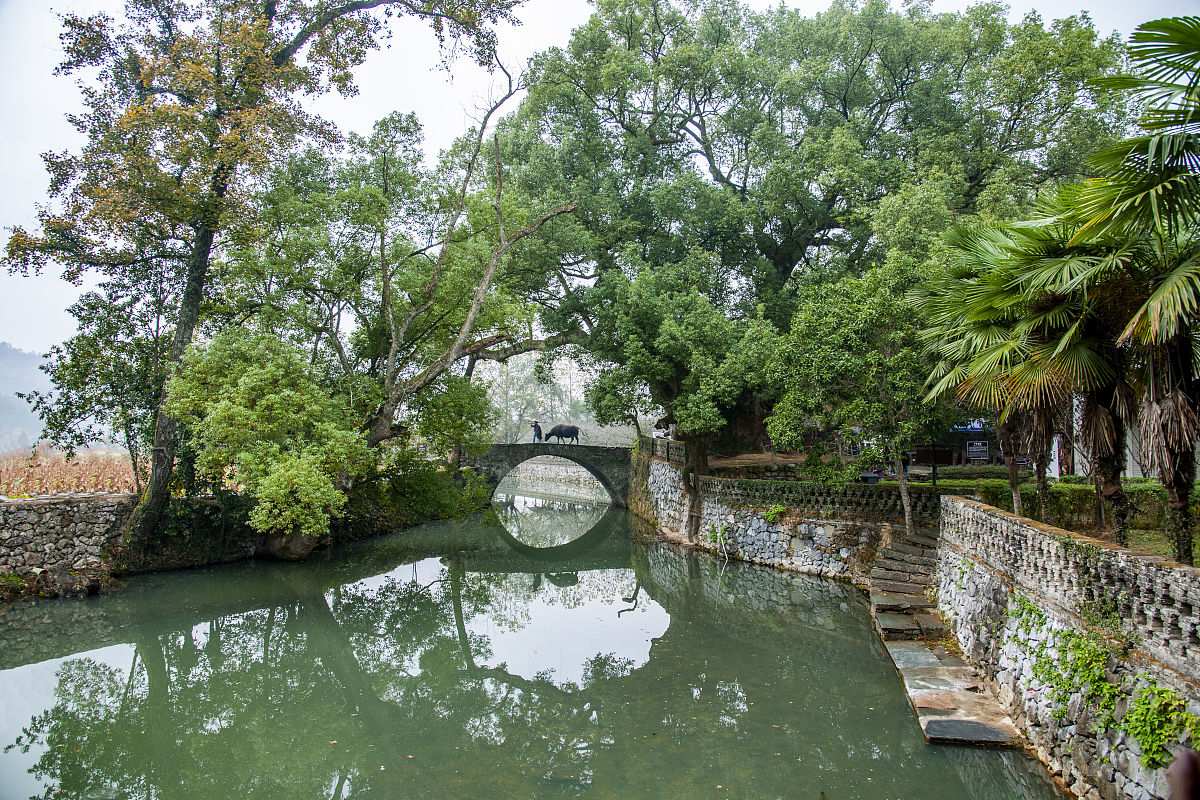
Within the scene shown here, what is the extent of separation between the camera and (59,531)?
11836mm

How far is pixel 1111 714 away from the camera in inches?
180

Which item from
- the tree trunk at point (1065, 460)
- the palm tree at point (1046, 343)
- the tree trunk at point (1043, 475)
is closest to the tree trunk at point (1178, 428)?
the palm tree at point (1046, 343)

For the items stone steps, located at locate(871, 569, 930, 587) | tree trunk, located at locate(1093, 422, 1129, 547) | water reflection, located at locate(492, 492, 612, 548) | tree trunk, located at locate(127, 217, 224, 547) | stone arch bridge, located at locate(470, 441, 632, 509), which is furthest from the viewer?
stone arch bridge, located at locate(470, 441, 632, 509)

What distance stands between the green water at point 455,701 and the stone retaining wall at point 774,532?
53 cm

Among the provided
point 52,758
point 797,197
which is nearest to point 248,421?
point 52,758

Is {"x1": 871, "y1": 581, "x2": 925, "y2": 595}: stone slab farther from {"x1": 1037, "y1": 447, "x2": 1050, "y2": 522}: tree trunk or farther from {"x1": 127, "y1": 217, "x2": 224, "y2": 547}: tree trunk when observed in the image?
{"x1": 127, "y1": 217, "x2": 224, "y2": 547}: tree trunk

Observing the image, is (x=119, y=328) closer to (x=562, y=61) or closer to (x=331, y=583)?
(x=331, y=583)

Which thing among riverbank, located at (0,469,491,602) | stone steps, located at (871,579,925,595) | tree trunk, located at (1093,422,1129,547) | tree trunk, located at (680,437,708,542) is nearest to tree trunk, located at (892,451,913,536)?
stone steps, located at (871,579,925,595)

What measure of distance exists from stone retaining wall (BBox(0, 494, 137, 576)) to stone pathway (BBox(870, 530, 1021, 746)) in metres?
13.5

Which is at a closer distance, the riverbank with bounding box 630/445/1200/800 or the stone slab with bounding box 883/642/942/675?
the riverbank with bounding box 630/445/1200/800

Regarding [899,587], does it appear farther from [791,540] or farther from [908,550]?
[791,540]

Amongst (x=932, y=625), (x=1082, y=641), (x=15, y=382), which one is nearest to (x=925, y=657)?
(x=932, y=625)

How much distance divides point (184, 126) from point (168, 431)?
560cm

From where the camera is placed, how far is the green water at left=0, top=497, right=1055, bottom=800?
226 inches
